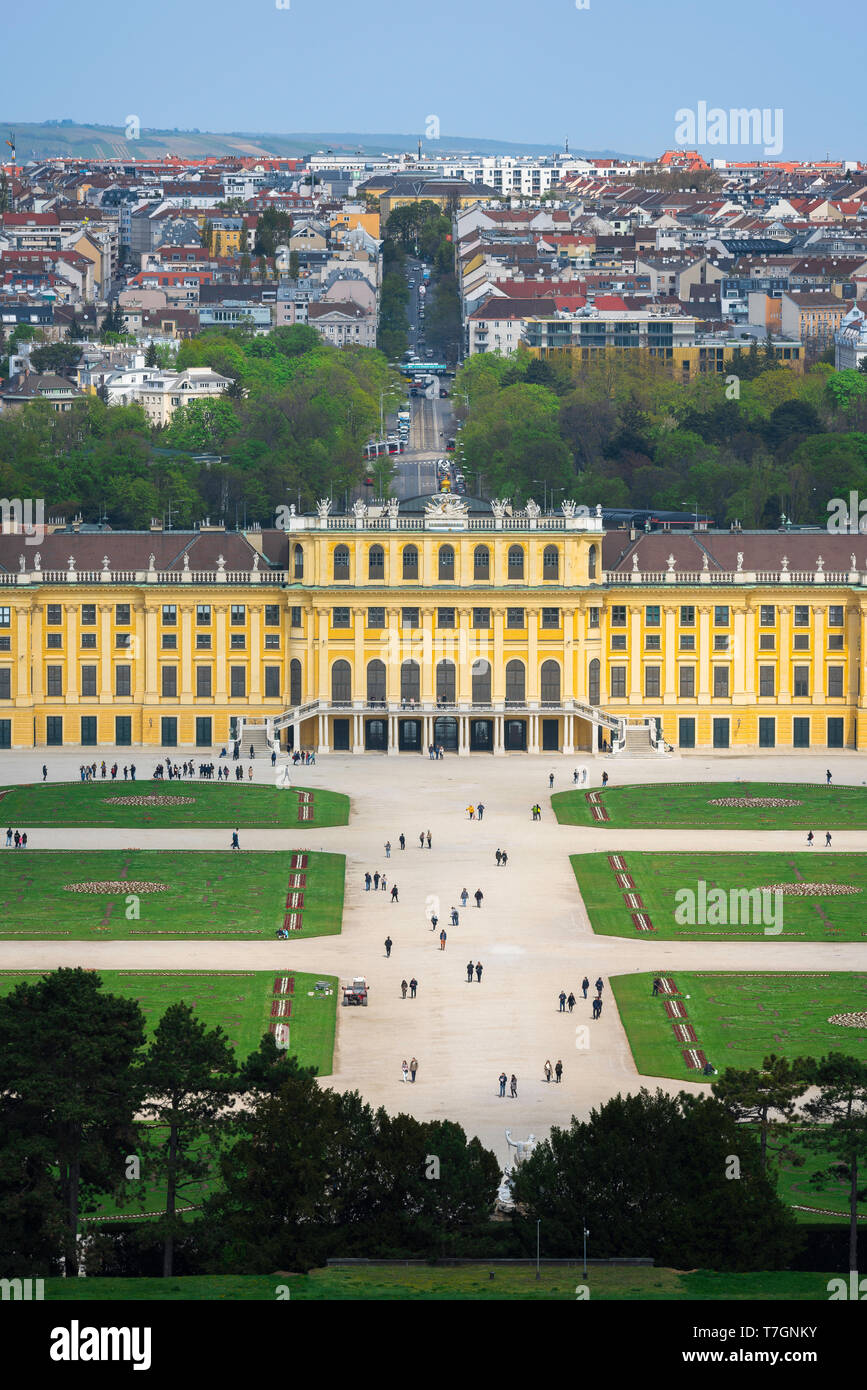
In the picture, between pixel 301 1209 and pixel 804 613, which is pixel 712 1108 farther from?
pixel 804 613

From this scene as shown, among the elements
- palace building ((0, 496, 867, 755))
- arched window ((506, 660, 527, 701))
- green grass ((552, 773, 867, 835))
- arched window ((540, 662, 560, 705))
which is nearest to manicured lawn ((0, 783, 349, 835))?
green grass ((552, 773, 867, 835))

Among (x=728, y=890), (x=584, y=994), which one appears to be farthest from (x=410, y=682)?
(x=584, y=994)

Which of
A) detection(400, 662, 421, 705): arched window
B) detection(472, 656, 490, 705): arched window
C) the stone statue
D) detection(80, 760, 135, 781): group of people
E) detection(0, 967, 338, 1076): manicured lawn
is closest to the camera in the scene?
the stone statue

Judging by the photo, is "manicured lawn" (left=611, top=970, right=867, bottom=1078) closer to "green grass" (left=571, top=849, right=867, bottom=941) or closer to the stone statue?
"green grass" (left=571, top=849, right=867, bottom=941)

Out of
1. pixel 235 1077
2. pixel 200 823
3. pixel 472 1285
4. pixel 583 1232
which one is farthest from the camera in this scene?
pixel 200 823

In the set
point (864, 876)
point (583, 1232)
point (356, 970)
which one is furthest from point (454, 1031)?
point (864, 876)

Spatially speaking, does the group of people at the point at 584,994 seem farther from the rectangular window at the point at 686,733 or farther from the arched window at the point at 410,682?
the rectangular window at the point at 686,733

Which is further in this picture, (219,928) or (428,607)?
(428,607)
